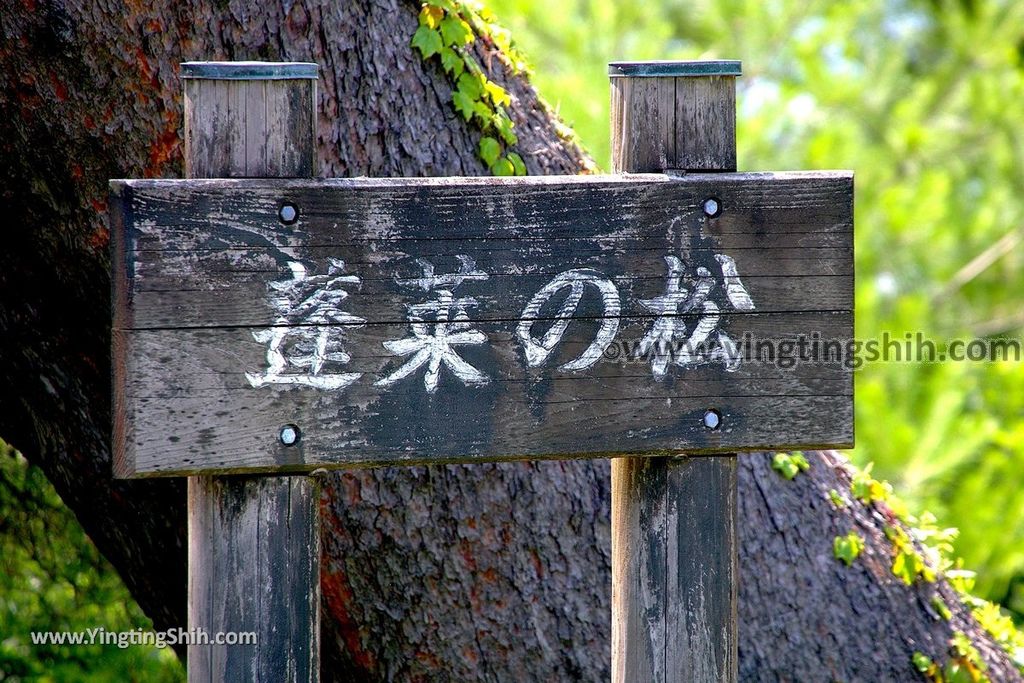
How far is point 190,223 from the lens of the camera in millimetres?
1352

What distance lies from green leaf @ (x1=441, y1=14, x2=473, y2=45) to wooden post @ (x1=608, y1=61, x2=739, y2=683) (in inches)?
18.8

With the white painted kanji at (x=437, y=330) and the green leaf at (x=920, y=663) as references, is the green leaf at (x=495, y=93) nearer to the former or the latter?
the white painted kanji at (x=437, y=330)

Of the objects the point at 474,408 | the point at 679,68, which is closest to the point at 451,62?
the point at 679,68

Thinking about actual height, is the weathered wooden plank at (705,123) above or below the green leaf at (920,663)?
above

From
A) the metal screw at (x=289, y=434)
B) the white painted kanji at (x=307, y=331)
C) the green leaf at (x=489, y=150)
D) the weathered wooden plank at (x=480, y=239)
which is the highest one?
the green leaf at (x=489, y=150)

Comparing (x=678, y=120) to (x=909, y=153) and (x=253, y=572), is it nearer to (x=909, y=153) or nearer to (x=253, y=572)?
(x=253, y=572)

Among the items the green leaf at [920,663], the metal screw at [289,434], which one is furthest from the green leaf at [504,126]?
the green leaf at [920,663]

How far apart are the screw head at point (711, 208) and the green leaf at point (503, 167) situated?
1.85 feet

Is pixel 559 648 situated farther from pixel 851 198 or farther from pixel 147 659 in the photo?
pixel 147 659

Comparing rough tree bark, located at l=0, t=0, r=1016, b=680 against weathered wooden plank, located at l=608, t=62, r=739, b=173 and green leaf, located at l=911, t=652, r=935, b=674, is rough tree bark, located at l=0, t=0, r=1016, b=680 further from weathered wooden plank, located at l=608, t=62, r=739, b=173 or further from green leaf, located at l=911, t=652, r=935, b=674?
weathered wooden plank, located at l=608, t=62, r=739, b=173

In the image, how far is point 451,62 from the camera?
192 centimetres

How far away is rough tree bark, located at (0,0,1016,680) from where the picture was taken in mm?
1697

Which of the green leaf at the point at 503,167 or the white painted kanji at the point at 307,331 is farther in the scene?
the green leaf at the point at 503,167

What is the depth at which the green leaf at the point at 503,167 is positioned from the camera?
197cm
